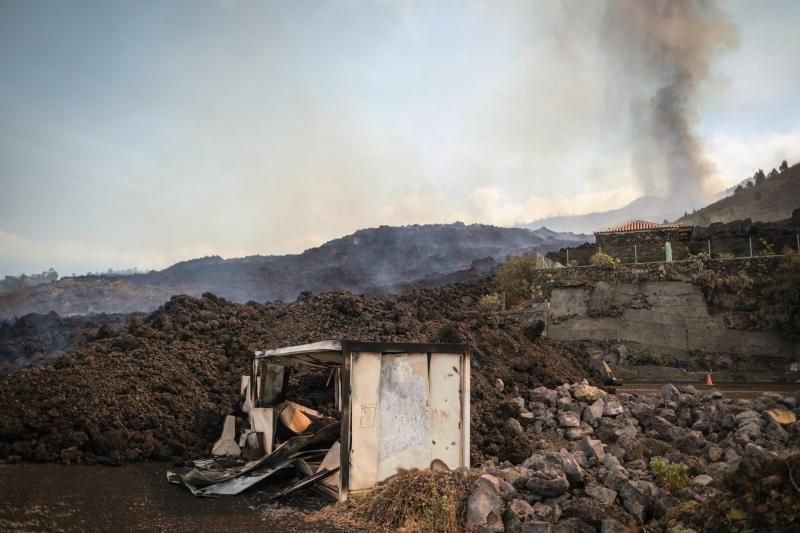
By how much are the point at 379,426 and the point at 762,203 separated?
7084cm

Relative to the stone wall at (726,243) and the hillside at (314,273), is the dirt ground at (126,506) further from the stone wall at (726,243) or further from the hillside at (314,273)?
the hillside at (314,273)

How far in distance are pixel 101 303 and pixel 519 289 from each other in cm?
4196

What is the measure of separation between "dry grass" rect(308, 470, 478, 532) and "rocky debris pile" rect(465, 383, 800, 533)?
0.69 ft

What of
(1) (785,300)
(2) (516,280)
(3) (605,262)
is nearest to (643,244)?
(3) (605,262)

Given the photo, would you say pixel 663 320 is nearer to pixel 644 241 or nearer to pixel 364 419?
pixel 644 241

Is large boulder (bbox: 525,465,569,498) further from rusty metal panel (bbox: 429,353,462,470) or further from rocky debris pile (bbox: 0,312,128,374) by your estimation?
rocky debris pile (bbox: 0,312,128,374)

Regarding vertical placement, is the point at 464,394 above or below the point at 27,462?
above

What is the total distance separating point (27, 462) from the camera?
10.2 meters

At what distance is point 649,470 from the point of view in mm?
7281

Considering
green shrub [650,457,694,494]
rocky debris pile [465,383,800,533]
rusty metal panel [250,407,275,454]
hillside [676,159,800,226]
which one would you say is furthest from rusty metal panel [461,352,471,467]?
hillside [676,159,800,226]

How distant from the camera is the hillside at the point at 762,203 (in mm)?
59344

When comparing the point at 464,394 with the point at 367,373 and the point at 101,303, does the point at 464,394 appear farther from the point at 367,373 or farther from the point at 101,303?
the point at 101,303

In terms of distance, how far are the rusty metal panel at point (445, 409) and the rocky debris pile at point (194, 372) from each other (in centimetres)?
126

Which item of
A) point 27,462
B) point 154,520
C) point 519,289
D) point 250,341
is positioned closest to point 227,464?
point 154,520
